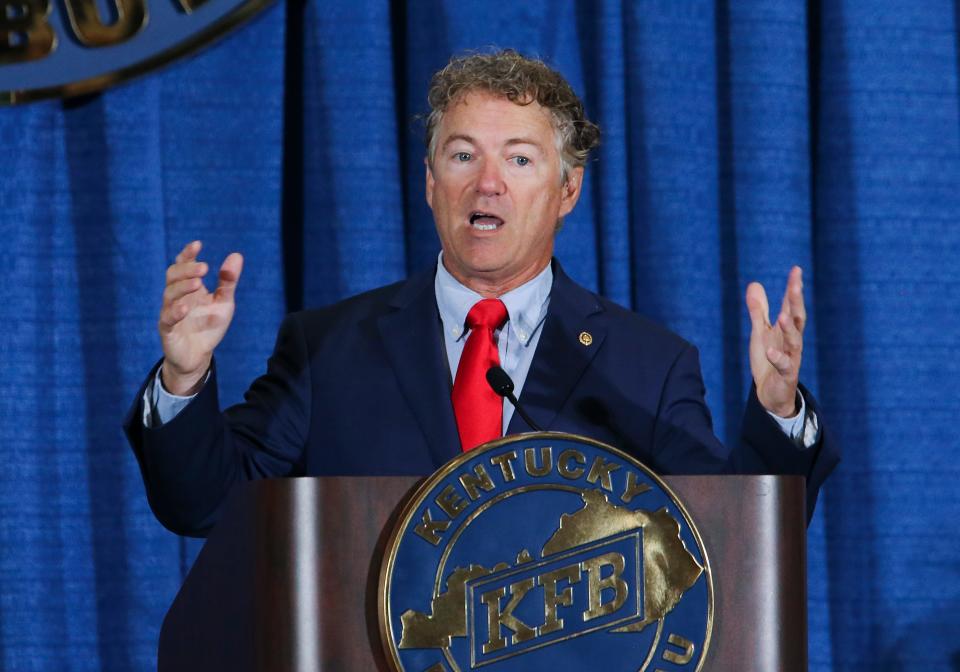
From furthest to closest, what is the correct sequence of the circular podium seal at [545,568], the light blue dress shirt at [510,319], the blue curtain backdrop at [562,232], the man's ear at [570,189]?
the blue curtain backdrop at [562,232], the man's ear at [570,189], the light blue dress shirt at [510,319], the circular podium seal at [545,568]

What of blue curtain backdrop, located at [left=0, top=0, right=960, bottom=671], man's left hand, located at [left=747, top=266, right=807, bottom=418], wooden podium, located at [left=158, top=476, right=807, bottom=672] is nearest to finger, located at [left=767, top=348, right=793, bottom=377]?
man's left hand, located at [left=747, top=266, right=807, bottom=418]

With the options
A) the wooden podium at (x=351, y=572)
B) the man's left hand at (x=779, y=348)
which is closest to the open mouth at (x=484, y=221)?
the man's left hand at (x=779, y=348)

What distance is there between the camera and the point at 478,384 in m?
1.56

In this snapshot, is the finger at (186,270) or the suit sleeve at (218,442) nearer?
the finger at (186,270)

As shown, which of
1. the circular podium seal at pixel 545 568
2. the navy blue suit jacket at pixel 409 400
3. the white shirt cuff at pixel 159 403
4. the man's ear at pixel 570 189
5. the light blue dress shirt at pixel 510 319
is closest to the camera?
the circular podium seal at pixel 545 568

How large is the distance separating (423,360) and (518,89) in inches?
13.8

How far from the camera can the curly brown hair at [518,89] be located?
5.56 feet

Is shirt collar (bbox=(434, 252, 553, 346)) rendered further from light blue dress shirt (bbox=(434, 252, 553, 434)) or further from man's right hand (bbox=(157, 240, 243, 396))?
man's right hand (bbox=(157, 240, 243, 396))

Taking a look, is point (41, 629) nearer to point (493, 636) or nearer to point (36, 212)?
point (36, 212)

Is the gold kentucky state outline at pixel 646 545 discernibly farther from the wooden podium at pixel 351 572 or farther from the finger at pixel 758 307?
the finger at pixel 758 307

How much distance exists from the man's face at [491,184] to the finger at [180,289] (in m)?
0.49

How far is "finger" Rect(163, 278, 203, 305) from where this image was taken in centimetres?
127

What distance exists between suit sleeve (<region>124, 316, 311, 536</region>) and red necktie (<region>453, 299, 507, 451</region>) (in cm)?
20

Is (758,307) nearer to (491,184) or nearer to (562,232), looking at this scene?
(491,184)
